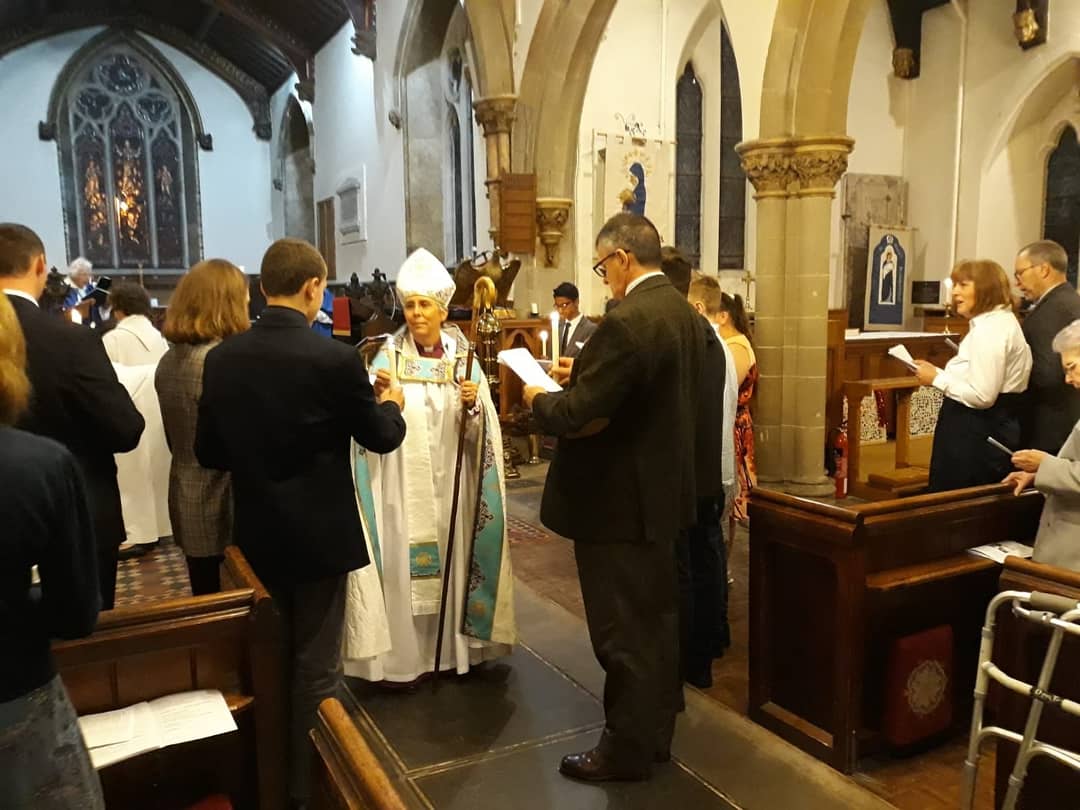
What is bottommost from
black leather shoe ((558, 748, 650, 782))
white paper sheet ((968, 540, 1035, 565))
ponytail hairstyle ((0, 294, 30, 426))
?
black leather shoe ((558, 748, 650, 782))

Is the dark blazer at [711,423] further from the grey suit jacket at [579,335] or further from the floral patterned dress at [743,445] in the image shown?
the grey suit jacket at [579,335]

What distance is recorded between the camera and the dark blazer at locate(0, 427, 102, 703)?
4.61ft

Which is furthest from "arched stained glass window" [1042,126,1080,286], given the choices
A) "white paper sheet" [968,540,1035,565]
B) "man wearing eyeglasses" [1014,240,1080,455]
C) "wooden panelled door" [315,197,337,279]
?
"wooden panelled door" [315,197,337,279]

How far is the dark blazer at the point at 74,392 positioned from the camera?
248 cm

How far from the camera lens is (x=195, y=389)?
3.09 m

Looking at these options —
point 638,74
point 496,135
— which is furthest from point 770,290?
point 638,74

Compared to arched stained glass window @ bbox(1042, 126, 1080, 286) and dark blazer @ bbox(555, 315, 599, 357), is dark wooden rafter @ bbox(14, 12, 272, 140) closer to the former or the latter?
dark blazer @ bbox(555, 315, 599, 357)

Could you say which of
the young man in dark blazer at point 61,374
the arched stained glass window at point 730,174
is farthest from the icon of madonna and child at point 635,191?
the young man in dark blazer at point 61,374

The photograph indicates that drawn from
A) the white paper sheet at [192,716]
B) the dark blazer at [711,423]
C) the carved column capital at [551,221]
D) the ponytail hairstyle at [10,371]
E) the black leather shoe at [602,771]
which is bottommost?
the black leather shoe at [602,771]

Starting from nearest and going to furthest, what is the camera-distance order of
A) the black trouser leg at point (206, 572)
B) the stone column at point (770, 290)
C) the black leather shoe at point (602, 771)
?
the black leather shoe at point (602, 771) → the black trouser leg at point (206, 572) → the stone column at point (770, 290)

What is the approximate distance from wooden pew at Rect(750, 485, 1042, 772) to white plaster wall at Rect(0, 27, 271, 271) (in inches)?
686

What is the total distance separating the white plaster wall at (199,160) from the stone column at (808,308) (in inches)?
578

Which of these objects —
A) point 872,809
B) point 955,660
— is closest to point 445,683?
point 872,809

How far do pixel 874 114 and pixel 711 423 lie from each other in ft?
32.9
